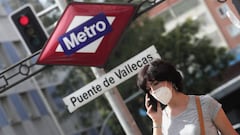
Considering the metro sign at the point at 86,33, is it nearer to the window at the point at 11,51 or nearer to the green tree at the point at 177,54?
the green tree at the point at 177,54

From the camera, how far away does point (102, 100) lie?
41844mm

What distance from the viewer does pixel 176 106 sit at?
211 inches

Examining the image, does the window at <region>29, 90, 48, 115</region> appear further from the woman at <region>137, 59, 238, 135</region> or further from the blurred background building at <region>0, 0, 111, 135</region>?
the woman at <region>137, 59, 238, 135</region>

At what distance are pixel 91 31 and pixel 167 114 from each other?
631 centimetres

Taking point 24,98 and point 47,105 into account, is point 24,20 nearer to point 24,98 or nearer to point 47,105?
point 24,98

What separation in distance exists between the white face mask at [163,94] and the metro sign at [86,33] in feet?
20.4

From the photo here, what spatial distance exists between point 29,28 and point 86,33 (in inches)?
68.4

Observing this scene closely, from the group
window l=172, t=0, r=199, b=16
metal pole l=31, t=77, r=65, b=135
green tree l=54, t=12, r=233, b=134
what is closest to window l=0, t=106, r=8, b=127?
green tree l=54, t=12, r=233, b=134

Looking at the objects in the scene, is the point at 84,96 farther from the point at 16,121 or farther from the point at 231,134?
the point at 16,121

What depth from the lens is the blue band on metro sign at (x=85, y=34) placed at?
37.8ft

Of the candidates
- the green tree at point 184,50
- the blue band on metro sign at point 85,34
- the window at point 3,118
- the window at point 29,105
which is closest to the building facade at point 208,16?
the green tree at point 184,50

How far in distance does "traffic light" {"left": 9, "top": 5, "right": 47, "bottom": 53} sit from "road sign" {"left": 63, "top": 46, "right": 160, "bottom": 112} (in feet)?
6.37

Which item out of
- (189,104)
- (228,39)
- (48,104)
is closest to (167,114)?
(189,104)

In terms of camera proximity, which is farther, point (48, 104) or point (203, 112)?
point (48, 104)
